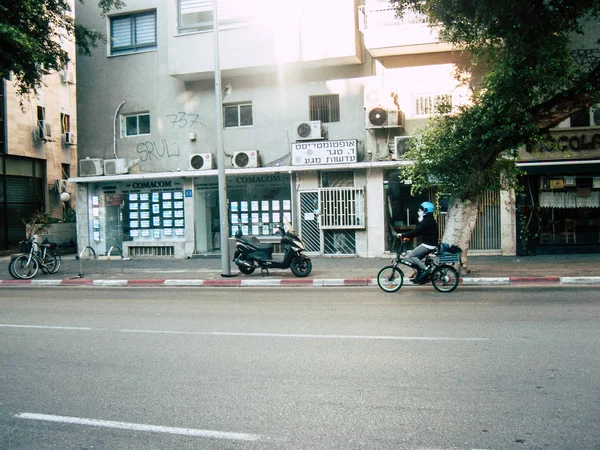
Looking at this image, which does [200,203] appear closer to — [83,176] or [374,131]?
[83,176]

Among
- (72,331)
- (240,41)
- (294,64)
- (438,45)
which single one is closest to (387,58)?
(438,45)

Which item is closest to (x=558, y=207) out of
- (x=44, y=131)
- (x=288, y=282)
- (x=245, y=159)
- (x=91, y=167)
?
(x=288, y=282)

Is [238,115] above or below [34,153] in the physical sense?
above

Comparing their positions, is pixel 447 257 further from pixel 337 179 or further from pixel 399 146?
pixel 337 179

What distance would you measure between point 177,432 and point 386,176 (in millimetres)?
14919

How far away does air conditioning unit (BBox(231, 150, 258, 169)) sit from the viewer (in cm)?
1901

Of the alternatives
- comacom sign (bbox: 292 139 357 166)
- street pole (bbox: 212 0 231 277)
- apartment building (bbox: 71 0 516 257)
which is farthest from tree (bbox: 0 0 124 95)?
comacom sign (bbox: 292 139 357 166)

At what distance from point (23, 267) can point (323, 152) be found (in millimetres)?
9709

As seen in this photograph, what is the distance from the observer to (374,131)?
1816 centimetres

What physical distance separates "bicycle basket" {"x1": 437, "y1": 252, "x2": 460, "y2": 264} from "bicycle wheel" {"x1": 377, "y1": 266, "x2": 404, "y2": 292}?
2.84 feet

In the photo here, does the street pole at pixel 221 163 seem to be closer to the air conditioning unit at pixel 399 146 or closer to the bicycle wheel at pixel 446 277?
the air conditioning unit at pixel 399 146

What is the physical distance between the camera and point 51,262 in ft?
56.1

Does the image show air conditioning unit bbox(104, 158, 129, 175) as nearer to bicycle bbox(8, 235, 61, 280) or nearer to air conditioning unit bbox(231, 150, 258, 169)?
air conditioning unit bbox(231, 150, 258, 169)

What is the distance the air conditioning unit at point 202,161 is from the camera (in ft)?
64.0
